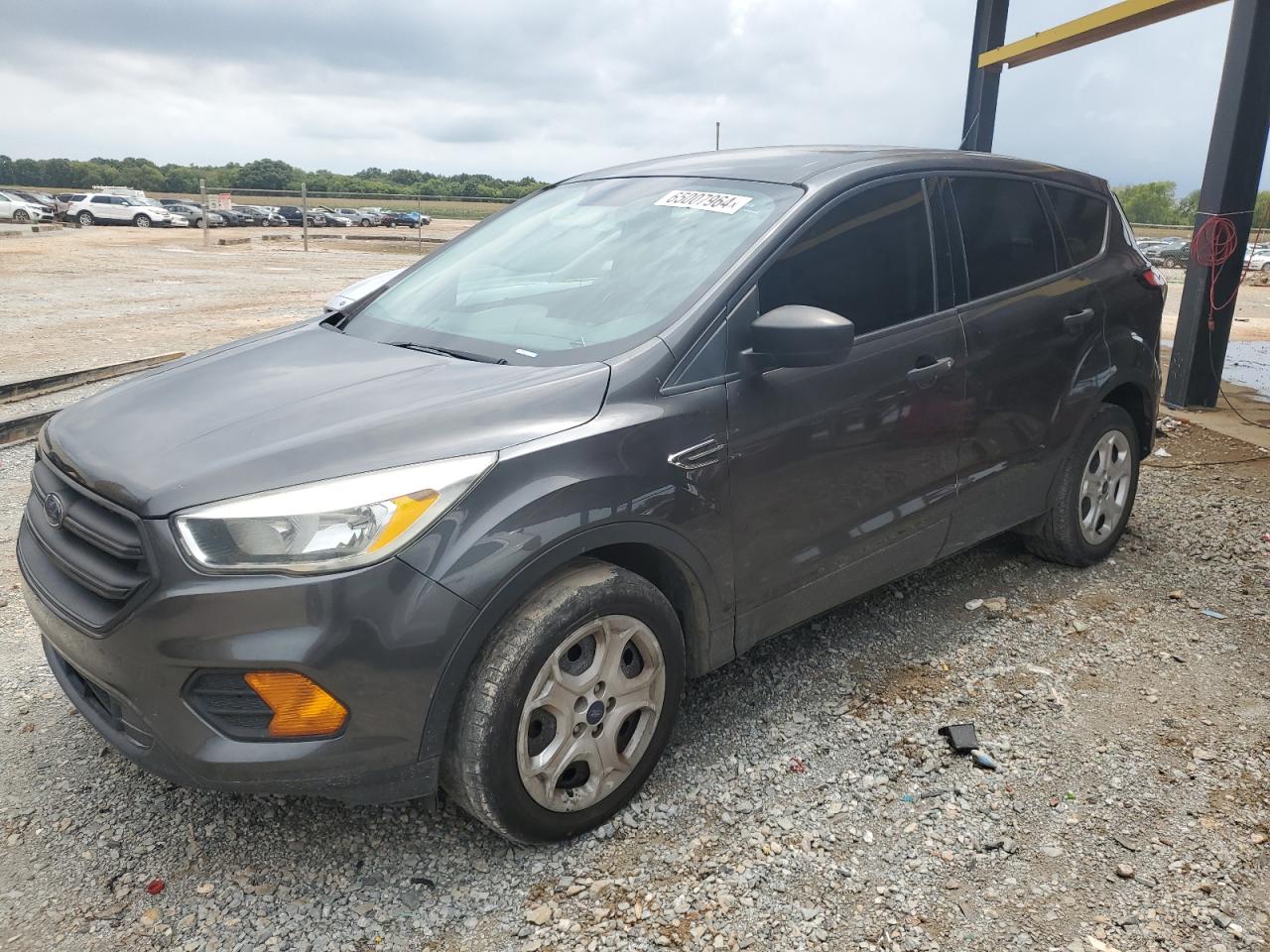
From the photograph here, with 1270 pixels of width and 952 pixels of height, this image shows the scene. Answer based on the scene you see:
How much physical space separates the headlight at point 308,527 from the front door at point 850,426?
0.98 meters

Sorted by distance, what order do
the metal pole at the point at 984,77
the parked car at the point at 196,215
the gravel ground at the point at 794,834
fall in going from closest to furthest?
the gravel ground at the point at 794,834
the metal pole at the point at 984,77
the parked car at the point at 196,215

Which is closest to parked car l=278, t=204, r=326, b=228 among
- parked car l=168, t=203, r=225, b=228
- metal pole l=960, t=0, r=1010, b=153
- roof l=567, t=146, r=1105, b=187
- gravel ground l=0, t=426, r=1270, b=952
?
parked car l=168, t=203, r=225, b=228

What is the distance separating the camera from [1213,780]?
292 cm

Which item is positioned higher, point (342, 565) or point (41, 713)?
point (342, 565)

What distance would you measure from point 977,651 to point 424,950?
2.33m

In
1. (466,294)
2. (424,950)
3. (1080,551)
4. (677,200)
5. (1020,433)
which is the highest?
(677,200)

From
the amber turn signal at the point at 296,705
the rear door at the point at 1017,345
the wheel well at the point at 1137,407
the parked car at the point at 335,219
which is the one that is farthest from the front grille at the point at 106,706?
the parked car at the point at 335,219

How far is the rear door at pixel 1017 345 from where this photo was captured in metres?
3.54

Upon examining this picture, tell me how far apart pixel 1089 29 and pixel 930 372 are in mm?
6959

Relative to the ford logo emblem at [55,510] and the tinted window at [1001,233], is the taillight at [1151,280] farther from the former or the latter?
the ford logo emblem at [55,510]

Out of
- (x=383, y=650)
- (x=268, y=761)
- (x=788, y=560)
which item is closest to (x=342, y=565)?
(x=383, y=650)

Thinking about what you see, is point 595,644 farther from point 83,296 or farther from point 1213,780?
point 83,296

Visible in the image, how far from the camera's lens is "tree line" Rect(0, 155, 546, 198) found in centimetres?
6962

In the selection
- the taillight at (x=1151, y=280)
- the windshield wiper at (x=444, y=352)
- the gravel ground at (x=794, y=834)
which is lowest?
the gravel ground at (x=794, y=834)
